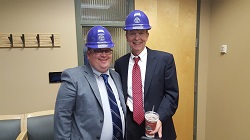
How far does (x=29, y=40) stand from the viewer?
212 centimetres

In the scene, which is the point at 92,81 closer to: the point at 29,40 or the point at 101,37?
the point at 101,37

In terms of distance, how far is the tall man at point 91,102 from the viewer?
4.04 ft

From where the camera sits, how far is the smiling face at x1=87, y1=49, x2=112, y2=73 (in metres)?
1.30

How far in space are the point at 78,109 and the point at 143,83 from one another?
56 centimetres

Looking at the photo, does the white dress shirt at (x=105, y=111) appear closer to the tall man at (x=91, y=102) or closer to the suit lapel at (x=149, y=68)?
the tall man at (x=91, y=102)

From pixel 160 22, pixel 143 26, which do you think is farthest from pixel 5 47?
pixel 160 22

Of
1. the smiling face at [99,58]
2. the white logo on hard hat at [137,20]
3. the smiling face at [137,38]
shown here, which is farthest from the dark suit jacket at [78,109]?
the white logo on hard hat at [137,20]

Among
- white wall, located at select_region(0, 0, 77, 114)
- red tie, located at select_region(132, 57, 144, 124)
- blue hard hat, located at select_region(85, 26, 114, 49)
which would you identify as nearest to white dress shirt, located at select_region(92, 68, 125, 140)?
blue hard hat, located at select_region(85, 26, 114, 49)

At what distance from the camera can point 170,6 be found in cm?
251

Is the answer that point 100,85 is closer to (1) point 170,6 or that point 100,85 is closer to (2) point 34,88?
(2) point 34,88

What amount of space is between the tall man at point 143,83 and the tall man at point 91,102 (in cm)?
21

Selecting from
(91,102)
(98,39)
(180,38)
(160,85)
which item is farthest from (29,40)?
(180,38)

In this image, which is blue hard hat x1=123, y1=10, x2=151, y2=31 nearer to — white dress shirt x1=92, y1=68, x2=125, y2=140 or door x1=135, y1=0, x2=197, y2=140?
white dress shirt x1=92, y1=68, x2=125, y2=140

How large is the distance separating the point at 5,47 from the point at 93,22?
961mm
